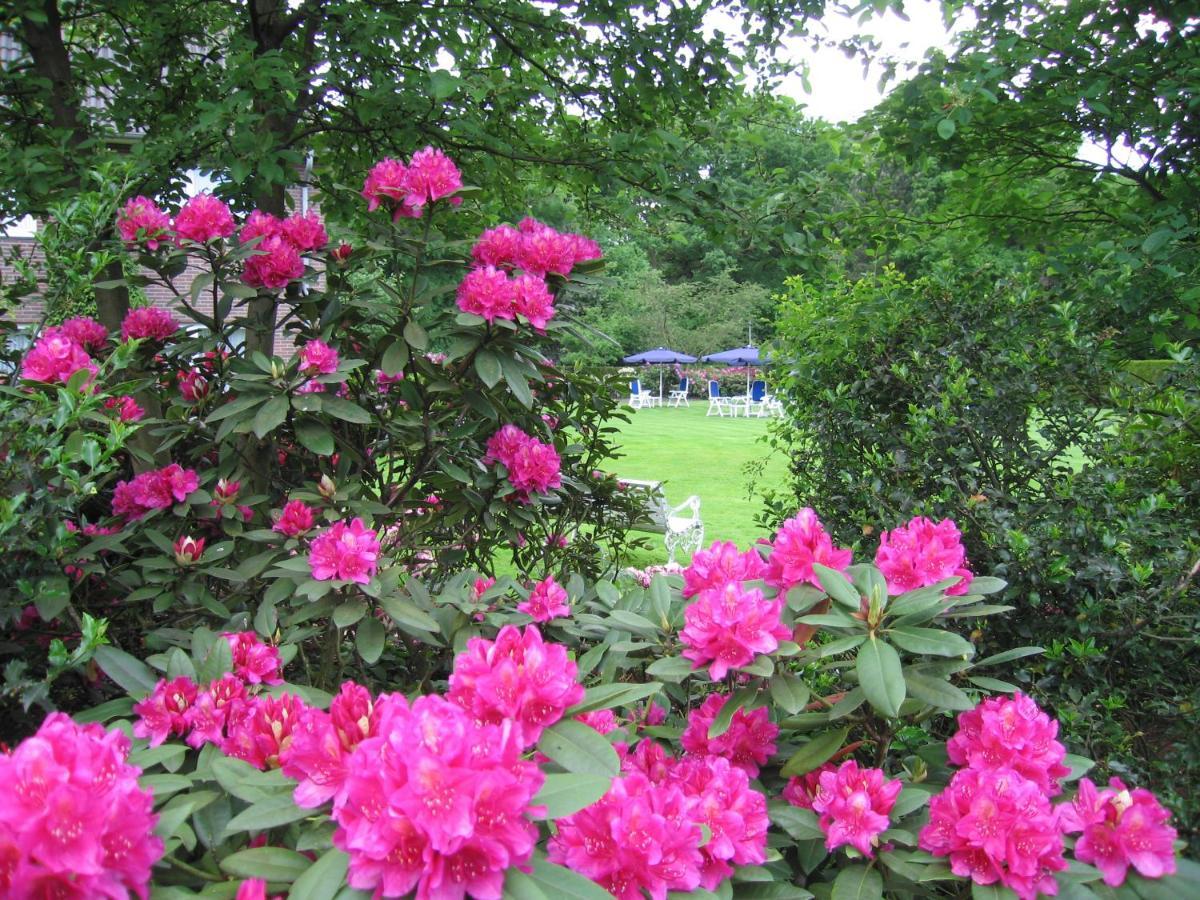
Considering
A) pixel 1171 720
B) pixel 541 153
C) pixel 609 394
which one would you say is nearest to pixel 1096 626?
pixel 1171 720

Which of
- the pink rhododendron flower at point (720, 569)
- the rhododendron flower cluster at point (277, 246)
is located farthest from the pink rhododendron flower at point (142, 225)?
the pink rhododendron flower at point (720, 569)

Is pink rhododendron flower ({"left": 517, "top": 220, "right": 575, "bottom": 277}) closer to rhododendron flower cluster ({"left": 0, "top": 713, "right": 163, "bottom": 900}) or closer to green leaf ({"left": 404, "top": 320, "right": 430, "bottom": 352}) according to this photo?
green leaf ({"left": 404, "top": 320, "right": 430, "bottom": 352})

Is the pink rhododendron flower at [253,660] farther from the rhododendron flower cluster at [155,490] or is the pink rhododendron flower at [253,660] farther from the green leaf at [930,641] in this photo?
the green leaf at [930,641]

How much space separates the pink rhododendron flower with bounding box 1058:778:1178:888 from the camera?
104 centimetres

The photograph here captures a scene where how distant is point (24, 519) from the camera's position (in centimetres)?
136

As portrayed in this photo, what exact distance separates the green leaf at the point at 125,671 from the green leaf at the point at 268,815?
1.78ft

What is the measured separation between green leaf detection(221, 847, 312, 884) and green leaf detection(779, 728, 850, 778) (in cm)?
71

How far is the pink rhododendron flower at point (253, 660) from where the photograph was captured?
1.35m

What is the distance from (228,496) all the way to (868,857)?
64.6 inches

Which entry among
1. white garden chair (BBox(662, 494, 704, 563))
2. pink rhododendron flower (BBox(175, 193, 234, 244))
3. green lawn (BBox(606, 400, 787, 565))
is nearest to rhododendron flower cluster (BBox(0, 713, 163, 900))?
pink rhododendron flower (BBox(175, 193, 234, 244))

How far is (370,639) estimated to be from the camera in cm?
166

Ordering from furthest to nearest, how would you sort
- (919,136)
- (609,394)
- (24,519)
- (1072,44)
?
1. (919,136)
2. (1072,44)
3. (609,394)
4. (24,519)

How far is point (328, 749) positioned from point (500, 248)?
1.56 m

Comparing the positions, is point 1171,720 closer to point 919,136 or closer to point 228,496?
point 228,496
